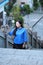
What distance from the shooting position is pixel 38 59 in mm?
8531

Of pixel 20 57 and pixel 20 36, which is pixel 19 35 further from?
pixel 20 57

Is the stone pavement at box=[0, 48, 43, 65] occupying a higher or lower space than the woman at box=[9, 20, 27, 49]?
lower

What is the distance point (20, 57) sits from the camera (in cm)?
886

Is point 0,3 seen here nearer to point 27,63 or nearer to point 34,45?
point 34,45

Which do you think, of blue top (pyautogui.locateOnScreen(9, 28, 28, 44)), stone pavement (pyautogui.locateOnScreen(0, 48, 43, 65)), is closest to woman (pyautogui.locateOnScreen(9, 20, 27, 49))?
blue top (pyautogui.locateOnScreen(9, 28, 28, 44))

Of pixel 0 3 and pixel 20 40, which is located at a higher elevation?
pixel 0 3

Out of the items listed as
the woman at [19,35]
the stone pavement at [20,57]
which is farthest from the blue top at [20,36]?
the stone pavement at [20,57]

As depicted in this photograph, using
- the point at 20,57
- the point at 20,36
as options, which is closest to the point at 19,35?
the point at 20,36

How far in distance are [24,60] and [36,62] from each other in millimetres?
388

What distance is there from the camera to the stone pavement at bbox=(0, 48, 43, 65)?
8.12m

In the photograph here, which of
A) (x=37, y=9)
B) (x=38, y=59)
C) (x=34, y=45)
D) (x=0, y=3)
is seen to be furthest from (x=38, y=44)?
(x=37, y=9)

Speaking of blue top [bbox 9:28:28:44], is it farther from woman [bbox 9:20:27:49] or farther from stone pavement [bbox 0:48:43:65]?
stone pavement [bbox 0:48:43:65]

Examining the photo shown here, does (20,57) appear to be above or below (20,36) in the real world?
below

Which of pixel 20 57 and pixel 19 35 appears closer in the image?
pixel 20 57
